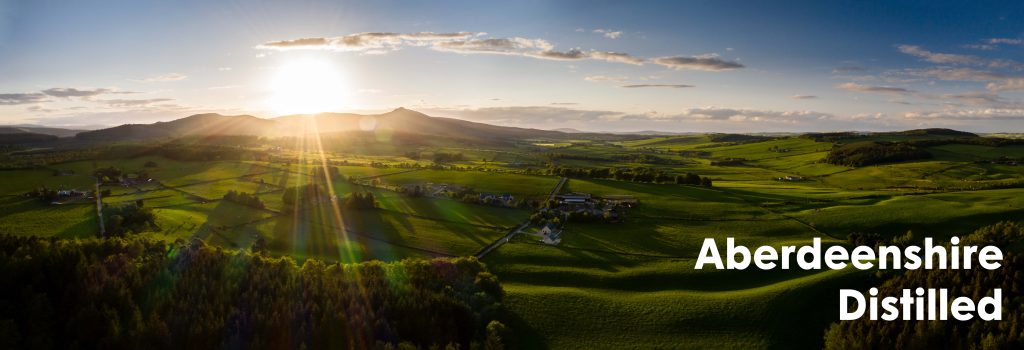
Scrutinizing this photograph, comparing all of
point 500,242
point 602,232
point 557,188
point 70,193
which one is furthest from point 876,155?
point 70,193

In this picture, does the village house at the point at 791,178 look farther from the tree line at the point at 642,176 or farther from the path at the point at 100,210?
the path at the point at 100,210

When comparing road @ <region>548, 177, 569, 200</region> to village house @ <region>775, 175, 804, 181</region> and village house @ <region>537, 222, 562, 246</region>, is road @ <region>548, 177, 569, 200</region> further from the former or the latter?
village house @ <region>775, 175, 804, 181</region>

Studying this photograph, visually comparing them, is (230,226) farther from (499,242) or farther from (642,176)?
(642,176)

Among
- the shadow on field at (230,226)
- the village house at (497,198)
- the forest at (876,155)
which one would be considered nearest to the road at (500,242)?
the village house at (497,198)

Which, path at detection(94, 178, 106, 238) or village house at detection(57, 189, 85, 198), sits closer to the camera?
path at detection(94, 178, 106, 238)

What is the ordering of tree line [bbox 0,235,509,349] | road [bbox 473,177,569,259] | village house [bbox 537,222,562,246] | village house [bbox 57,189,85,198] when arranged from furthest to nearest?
village house [bbox 57,189,85,198] < village house [bbox 537,222,562,246] < road [bbox 473,177,569,259] < tree line [bbox 0,235,509,349]

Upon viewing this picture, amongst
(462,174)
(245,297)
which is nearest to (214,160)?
(462,174)

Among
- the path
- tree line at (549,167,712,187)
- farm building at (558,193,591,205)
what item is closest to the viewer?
the path

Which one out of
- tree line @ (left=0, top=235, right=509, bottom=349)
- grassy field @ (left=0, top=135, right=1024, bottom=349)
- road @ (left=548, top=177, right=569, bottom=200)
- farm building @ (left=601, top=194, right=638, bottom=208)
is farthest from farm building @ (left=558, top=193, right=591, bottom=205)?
tree line @ (left=0, top=235, right=509, bottom=349)

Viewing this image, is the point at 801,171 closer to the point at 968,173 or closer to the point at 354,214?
the point at 968,173
